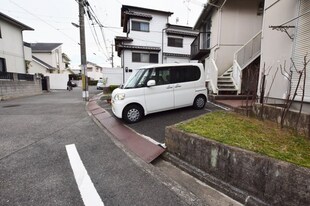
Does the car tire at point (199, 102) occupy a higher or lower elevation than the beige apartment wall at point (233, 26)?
lower

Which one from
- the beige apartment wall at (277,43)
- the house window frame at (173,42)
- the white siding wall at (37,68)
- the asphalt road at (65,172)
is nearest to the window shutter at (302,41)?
the beige apartment wall at (277,43)

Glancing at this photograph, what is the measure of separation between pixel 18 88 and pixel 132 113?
40.8ft

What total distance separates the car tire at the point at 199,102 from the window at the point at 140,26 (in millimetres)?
15171

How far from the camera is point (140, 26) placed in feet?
62.9

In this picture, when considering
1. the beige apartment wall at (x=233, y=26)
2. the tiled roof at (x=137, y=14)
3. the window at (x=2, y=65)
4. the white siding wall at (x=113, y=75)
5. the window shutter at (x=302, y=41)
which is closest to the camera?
the window shutter at (x=302, y=41)

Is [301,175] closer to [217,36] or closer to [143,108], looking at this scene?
[143,108]

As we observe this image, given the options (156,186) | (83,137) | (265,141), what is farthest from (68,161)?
(265,141)

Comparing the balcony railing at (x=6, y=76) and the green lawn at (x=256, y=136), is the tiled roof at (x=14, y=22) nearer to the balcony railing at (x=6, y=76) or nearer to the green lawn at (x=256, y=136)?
the balcony railing at (x=6, y=76)

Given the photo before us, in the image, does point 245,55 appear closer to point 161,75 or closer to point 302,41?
point 302,41

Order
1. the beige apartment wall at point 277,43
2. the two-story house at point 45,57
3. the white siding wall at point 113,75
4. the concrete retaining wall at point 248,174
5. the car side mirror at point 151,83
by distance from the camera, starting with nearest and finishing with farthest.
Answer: the concrete retaining wall at point 248,174
the beige apartment wall at point 277,43
the car side mirror at point 151,83
the white siding wall at point 113,75
the two-story house at point 45,57

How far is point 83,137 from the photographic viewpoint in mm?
4605

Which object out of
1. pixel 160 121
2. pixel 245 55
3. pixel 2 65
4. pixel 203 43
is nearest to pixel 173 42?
pixel 203 43

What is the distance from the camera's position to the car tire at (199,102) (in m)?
6.44

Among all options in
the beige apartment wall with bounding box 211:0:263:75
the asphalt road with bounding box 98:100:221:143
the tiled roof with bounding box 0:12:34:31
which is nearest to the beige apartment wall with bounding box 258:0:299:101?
the asphalt road with bounding box 98:100:221:143
